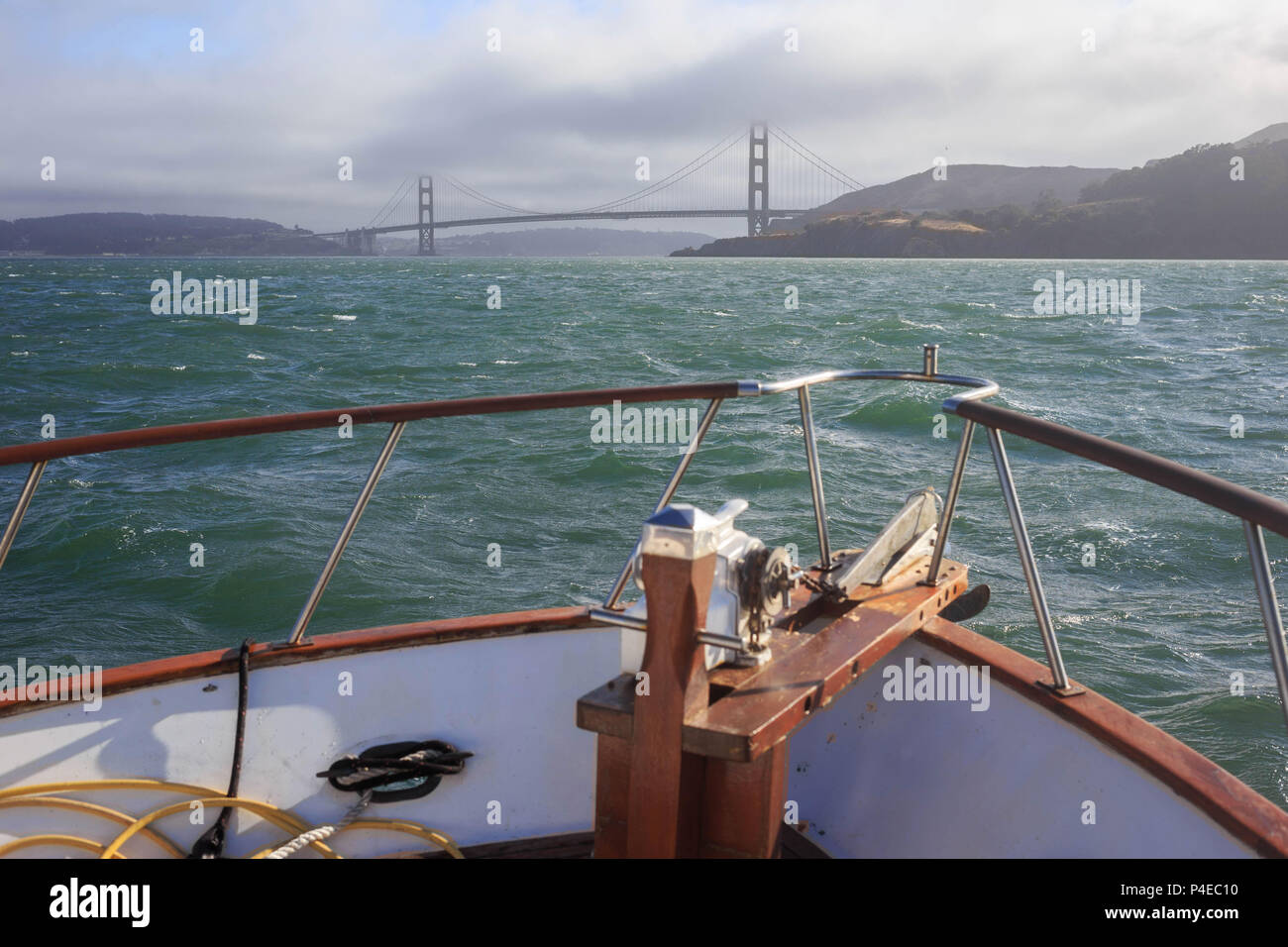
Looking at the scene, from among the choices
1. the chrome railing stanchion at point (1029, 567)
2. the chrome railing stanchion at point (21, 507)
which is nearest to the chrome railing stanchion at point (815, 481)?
A: the chrome railing stanchion at point (1029, 567)

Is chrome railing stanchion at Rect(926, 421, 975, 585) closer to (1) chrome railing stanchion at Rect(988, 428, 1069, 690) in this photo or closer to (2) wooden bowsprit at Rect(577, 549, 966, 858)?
(1) chrome railing stanchion at Rect(988, 428, 1069, 690)

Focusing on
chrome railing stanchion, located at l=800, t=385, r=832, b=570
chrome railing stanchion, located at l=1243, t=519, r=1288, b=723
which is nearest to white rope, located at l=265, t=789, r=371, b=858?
chrome railing stanchion, located at l=800, t=385, r=832, b=570

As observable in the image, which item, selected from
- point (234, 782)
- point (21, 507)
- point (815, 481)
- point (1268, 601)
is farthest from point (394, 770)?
point (1268, 601)

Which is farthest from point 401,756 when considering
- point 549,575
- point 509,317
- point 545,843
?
point 509,317

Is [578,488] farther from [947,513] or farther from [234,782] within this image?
[234,782]

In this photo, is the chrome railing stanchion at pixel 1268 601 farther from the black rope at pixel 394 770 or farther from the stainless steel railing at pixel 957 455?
the black rope at pixel 394 770

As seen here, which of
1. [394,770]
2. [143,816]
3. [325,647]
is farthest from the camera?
[325,647]
